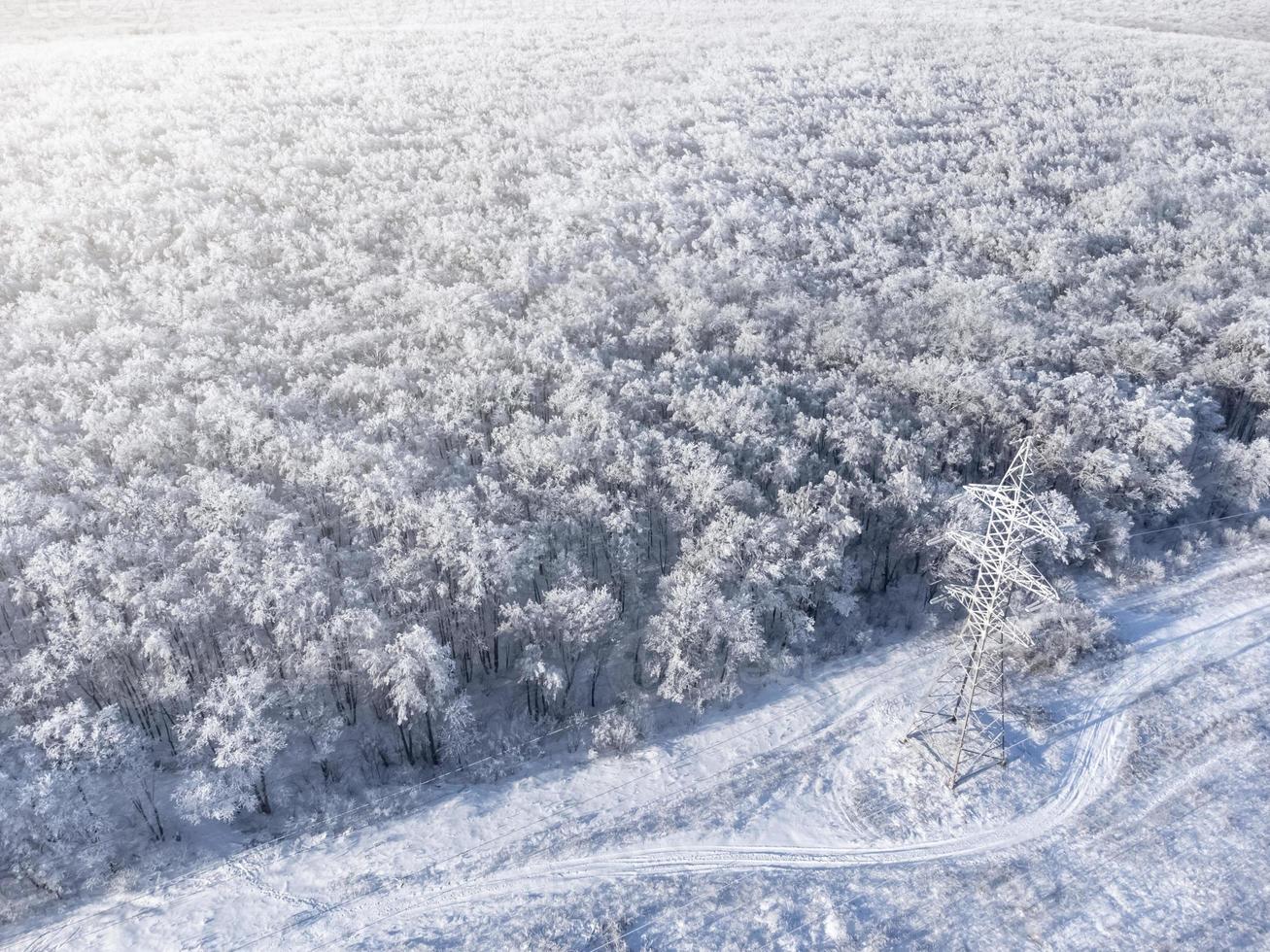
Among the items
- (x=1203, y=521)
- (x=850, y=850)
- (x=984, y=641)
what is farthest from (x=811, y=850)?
(x=1203, y=521)

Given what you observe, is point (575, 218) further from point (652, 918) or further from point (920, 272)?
point (652, 918)

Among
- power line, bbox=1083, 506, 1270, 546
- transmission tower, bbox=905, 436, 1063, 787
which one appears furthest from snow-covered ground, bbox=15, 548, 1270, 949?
power line, bbox=1083, 506, 1270, 546

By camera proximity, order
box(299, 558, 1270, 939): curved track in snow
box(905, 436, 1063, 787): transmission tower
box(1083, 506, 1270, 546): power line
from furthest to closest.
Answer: box(1083, 506, 1270, 546): power line → box(299, 558, 1270, 939): curved track in snow → box(905, 436, 1063, 787): transmission tower

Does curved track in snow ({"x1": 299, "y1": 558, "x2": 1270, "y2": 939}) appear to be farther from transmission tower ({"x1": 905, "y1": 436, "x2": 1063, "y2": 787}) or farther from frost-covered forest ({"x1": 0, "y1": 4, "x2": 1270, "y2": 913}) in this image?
frost-covered forest ({"x1": 0, "y1": 4, "x2": 1270, "y2": 913})

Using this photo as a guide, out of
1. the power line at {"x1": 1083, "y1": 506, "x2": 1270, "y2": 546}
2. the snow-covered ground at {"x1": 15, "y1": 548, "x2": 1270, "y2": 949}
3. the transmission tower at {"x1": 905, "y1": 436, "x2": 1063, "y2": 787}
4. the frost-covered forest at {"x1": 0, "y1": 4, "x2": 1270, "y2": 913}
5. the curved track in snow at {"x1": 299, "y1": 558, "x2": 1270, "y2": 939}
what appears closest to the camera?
the transmission tower at {"x1": 905, "y1": 436, "x2": 1063, "y2": 787}

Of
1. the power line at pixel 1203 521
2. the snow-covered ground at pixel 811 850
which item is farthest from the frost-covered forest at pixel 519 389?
the snow-covered ground at pixel 811 850

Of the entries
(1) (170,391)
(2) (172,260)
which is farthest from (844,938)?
(2) (172,260)
